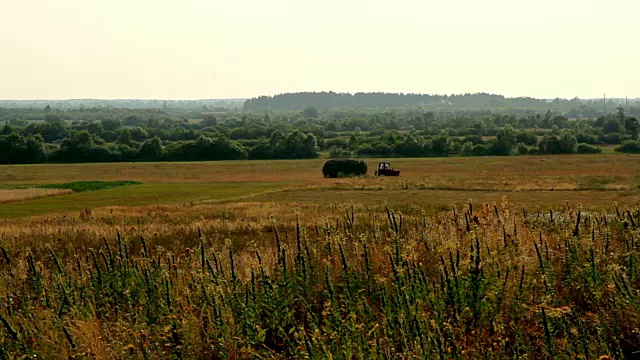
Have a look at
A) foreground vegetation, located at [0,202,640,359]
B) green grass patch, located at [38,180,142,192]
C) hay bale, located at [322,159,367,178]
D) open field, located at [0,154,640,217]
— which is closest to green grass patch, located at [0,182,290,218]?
open field, located at [0,154,640,217]

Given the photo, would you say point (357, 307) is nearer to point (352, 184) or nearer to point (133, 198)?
point (133, 198)

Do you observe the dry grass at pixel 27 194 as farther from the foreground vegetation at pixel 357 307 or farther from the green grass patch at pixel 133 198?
the foreground vegetation at pixel 357 307

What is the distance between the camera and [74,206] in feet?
175

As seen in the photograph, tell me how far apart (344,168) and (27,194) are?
117ft

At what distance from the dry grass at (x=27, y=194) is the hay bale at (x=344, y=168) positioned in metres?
29.8

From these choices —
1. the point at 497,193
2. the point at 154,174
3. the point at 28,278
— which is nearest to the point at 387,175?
the point at 497,193

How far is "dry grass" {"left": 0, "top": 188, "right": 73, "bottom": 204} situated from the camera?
6165 centimetres

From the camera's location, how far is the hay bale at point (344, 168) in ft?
276

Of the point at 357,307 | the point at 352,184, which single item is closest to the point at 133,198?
the point at 352,184

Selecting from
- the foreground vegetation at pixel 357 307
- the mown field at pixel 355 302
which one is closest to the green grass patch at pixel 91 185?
the mown field at pixel 355 302

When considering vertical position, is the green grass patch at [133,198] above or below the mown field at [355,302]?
below

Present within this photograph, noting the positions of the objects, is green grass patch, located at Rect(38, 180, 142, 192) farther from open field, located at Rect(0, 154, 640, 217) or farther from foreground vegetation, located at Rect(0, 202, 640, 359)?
foreground vegetation, located at Rect(0, 202, 640, 359)

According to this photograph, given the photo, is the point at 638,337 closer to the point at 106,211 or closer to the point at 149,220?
the point at 149,220

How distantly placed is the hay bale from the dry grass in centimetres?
2983
